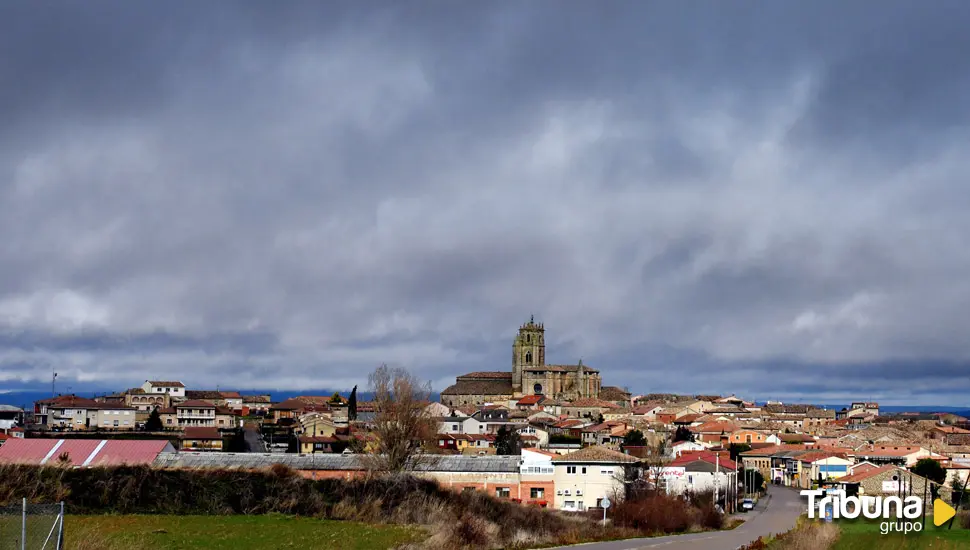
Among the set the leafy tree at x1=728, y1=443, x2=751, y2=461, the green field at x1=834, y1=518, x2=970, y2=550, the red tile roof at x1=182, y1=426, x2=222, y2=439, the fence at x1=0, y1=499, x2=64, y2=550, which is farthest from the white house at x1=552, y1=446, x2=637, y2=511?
the red tile roof at x1=182, y1=426, x2=222, y2=439

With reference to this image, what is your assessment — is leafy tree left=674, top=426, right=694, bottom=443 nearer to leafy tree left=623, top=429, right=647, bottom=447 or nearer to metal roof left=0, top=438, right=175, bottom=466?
leafy tree left=623, top=429, right=647, bottom=447

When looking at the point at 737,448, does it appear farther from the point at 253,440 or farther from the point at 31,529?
the point at 31,529

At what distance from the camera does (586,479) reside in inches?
1975

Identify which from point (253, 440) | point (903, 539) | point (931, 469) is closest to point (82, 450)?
point (903, 539)

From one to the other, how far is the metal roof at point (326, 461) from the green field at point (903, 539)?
24733 mm

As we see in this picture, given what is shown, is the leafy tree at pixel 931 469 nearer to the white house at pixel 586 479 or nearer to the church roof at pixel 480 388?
the white house at pixel 586 479

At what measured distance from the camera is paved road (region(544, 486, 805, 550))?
3025 cm

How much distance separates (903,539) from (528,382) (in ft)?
498

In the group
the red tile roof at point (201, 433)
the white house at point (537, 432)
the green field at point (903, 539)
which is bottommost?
the white house at point (537, 432)

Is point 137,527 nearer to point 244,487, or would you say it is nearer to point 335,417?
point 244,487

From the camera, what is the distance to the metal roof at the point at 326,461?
42719mm

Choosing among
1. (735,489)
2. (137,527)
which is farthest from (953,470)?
(137,527)

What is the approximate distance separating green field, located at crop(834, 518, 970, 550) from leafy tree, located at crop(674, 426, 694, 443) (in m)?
79.9

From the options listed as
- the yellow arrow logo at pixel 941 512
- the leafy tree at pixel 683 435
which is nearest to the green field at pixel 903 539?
the yellow arrow logo at pixel 941 512
